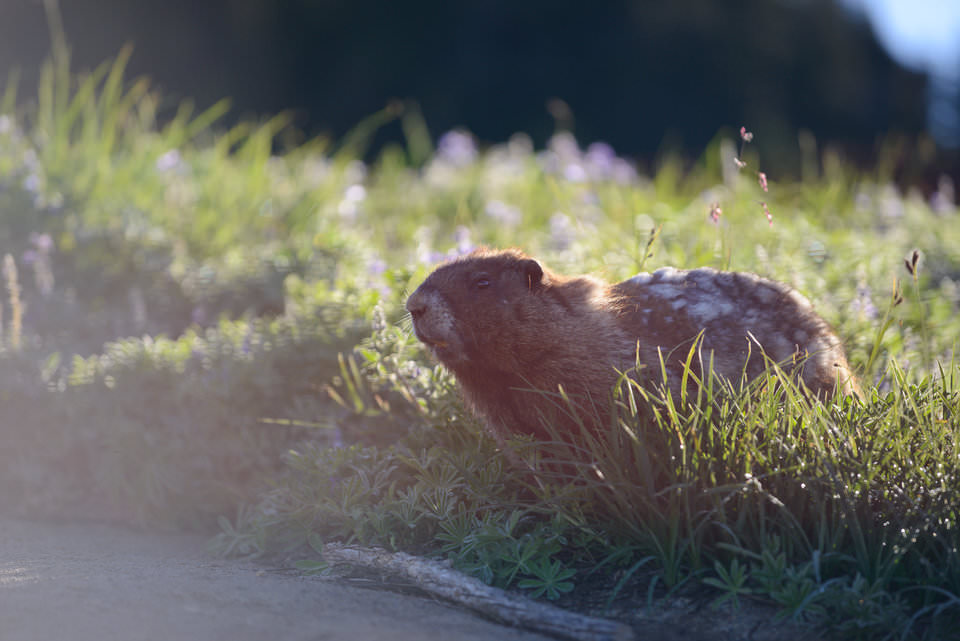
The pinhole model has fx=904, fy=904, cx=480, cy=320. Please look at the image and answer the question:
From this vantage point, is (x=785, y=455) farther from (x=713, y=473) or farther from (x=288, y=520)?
(x=288, y=520)

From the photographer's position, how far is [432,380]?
11.9 feet

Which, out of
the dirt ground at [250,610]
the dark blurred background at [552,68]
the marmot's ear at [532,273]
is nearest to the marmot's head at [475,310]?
the marmot's ear at [532,273]

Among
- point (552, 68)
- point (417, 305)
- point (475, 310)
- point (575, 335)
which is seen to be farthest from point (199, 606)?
point (552, 68)

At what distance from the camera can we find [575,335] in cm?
303

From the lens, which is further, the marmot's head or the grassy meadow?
the marmot's head

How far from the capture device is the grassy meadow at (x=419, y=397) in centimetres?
262

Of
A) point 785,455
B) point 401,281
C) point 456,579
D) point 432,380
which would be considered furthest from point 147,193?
point 785,455

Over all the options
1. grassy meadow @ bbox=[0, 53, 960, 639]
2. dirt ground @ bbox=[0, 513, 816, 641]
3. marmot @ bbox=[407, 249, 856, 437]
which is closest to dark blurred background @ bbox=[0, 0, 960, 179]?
grassy meadow @ bbox=[0, 53, 960, 639]

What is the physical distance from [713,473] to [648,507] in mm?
226

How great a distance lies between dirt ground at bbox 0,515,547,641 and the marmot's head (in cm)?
81

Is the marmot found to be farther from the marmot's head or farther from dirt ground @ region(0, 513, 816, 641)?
dirt ground @ region(0, 513, 816, 641)

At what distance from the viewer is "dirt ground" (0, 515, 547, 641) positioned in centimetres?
228

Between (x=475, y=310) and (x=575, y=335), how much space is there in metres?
0.35

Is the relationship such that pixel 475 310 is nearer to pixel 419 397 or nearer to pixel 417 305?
pixel 417 305
